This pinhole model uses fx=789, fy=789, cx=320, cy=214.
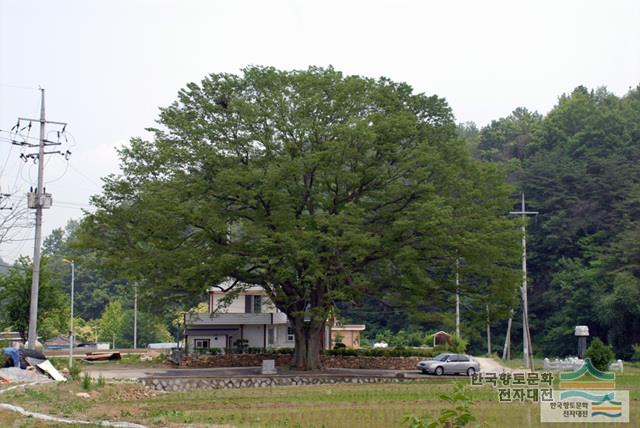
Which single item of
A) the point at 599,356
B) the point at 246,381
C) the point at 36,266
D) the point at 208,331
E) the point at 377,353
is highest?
the point at 36,266

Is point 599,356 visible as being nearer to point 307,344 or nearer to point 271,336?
point 307,344

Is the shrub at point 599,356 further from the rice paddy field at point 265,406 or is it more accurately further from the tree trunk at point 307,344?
the tree trunk at point 307,344

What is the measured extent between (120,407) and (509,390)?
43.1 feet

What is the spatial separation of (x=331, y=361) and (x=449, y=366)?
31.8 feet

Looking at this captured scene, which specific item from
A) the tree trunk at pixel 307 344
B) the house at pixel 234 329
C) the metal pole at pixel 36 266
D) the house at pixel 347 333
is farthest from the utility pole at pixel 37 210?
the house at pixel 347 333

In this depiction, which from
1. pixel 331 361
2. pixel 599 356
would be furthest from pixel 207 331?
pixel 599 356

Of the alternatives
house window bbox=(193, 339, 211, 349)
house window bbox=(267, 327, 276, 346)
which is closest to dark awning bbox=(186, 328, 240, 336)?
house window bbox=(193, 339, 211, 349)

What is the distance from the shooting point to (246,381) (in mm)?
36344

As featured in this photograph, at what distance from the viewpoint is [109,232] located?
42.0 m

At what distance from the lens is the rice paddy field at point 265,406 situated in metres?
20.5

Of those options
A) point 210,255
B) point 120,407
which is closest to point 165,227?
point 210,255

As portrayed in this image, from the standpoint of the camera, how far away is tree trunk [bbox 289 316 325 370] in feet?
142

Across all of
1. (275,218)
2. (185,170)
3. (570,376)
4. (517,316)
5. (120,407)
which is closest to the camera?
(120,407)

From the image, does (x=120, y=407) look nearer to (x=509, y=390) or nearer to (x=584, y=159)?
(x=509, y=390)
